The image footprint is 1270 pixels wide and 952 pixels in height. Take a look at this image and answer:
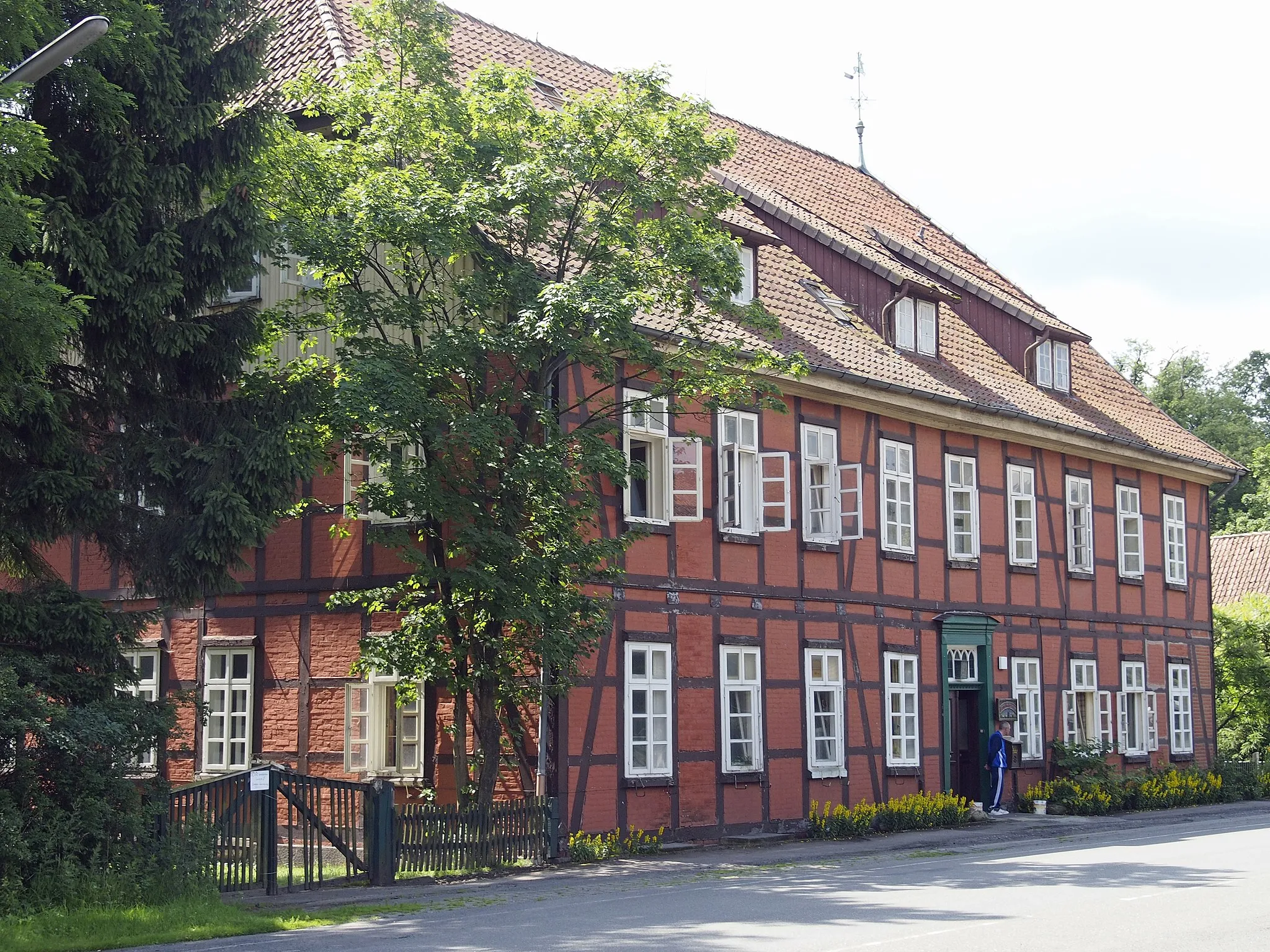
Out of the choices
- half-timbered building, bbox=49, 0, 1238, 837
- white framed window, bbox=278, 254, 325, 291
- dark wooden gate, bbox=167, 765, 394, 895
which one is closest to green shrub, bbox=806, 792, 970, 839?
half-timbered building, bbox=49, 0, 1238, 837

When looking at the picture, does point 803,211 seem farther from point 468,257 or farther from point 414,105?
point 414,105

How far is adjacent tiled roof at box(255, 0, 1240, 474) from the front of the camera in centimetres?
2312

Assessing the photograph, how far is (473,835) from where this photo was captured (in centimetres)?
1708

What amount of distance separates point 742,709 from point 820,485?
11.9 ft

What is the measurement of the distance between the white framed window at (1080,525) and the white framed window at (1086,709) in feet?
5.81

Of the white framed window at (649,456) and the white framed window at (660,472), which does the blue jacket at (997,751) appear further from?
the white framed window at (649,456)

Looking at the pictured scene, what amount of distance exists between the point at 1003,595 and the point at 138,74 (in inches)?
696

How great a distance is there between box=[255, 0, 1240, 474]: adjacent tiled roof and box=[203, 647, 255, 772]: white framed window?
25.1ft

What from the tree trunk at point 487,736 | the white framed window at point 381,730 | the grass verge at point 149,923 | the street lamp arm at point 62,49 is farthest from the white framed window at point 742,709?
the street lamp arm at point 62,49

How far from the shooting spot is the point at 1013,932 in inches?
443

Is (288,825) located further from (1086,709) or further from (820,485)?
(1086,709)

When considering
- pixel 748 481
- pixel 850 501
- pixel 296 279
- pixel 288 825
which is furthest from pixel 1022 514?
pixel 288 825

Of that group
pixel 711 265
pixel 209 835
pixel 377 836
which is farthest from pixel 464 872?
pixel 711 265

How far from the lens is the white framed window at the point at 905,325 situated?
2664 cm
